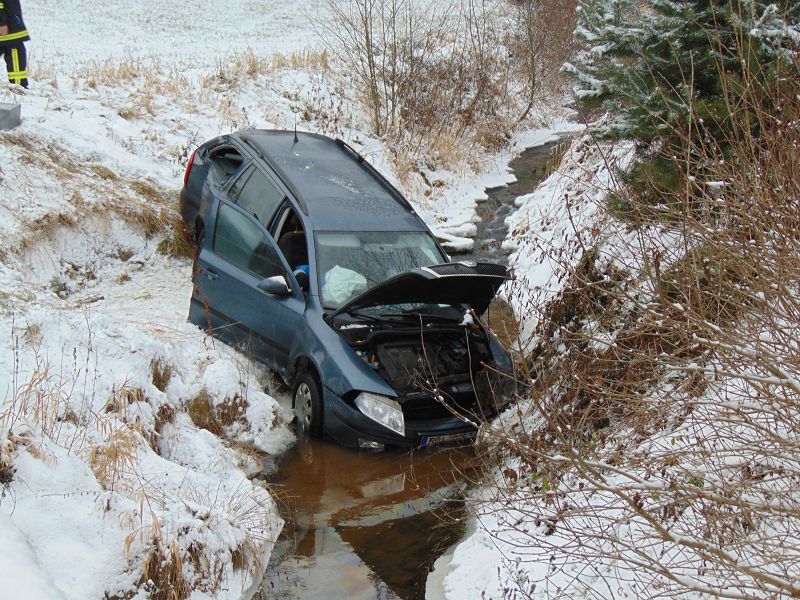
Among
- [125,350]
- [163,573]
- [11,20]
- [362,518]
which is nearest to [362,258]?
[125,350]

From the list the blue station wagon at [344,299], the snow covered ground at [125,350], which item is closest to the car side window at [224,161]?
the blue station wagon at [344,299]

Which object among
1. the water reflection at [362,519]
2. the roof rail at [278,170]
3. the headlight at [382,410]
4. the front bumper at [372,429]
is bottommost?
the water reflection at [362,519]

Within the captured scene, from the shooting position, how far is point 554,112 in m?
19.4

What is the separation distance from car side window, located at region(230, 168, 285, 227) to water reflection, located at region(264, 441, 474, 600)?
7.37 ft

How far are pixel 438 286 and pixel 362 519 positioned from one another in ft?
5.99

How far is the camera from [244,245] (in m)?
7.20

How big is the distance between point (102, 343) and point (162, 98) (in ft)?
27.6

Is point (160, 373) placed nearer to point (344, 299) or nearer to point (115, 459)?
point (115, 459)

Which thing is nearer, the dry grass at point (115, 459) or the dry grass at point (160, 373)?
the dry grass at point (115, 459)

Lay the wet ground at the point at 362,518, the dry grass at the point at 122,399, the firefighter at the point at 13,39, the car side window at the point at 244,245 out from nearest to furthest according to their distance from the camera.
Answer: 1. the wet ground at the point at 362,518
2. the dry grass at the point at 122,399
3. the car side window at the point at 244,245
4. the firefighter at the point at 13,39

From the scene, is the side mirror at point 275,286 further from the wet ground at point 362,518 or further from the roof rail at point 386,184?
the roof rail at point 386,184

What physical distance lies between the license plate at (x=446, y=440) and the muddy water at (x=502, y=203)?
4357 millimetres

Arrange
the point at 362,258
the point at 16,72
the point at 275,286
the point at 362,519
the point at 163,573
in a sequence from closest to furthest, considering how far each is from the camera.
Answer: the point at 163,573 → the point at 362,519 → the point at 275,286 → the point at 362,258 → the point at 16,72

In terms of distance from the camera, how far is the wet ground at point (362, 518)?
491 cm
